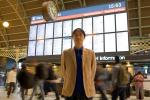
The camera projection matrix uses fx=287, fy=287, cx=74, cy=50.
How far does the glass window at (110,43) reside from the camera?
1673cm

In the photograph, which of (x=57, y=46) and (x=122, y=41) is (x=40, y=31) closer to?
(x=57, y=46)

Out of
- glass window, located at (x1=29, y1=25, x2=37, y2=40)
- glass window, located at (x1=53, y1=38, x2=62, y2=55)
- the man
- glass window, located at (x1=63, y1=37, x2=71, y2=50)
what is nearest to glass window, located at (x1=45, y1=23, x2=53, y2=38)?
glass window, located at (x1=53, y1=38, x2=62, y2=55)

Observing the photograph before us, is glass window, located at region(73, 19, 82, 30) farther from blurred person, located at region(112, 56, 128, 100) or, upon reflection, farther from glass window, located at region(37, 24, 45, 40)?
blurred person, located at region(112, 56, 128, 100)

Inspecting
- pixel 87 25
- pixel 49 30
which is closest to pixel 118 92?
pixel 87 25

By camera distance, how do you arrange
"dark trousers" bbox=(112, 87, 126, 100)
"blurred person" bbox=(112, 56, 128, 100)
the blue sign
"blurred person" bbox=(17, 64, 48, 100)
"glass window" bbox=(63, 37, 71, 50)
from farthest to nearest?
"glass window" bbox=(63, 37, 71, 50) → the blue sign → "blurred person" bbox=(17, 64, 48, 100) → "dark trousers" bbox=(112, 87, 126, 100) → "blurred person" bbox=(112, 56, 128, 100)

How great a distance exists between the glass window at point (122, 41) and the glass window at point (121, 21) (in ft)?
1.16

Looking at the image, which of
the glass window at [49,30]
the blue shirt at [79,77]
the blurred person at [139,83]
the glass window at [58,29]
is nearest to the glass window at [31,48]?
the glass window at [49,30]

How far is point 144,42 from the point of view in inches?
930

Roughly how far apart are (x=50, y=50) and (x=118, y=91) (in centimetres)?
1184

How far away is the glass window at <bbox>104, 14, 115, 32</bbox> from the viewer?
55.4 feet

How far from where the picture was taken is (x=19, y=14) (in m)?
30.2

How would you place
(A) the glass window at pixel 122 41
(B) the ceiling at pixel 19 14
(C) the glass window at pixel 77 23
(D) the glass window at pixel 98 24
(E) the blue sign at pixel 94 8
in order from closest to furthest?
(A) the glass window at pixel 122 41, (E) the blue sign at pixel 94 8, (D) the glass window at pixel 98 24, (C) the glass window at pixel 77 23, (B) the ceiling at pixel 19 14

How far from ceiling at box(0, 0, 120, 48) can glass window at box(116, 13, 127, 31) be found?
1094 centimetres

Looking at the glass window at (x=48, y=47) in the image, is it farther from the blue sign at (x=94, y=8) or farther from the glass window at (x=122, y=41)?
the glass window at (x=122, y=41)
